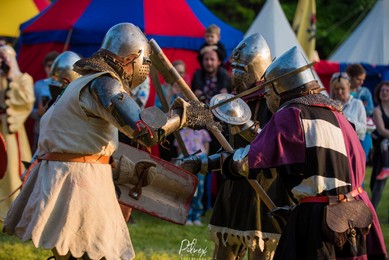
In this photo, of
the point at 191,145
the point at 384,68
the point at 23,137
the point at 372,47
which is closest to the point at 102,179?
the point at 191,145

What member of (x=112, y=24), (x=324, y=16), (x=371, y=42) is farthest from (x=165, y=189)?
(x=324, y=16)

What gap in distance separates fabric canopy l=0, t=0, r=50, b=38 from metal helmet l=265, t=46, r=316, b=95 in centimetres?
992

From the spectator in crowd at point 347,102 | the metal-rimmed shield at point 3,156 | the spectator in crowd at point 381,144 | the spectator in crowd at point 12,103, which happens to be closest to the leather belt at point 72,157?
the metal-rimmed shield at point 3,156

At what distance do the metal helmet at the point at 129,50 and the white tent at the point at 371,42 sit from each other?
45.0 feet

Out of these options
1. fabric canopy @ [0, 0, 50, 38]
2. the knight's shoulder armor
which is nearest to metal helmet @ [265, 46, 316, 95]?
the knight's shoulder armor

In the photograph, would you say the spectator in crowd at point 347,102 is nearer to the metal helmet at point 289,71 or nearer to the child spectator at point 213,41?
the child spectator at point 213,41

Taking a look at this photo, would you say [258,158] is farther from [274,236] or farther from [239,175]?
[274,236]

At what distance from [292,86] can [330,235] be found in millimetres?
869

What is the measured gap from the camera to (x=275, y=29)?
14.0 meters

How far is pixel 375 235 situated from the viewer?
16.2 feet

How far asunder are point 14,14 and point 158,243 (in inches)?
293

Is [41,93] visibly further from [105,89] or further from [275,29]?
[105,89]

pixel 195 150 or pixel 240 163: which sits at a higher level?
pixel 240 163

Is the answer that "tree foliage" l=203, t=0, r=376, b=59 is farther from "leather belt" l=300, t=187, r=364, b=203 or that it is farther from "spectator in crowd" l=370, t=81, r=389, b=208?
"leather belt" l=300, t=187, r=364, b=203
